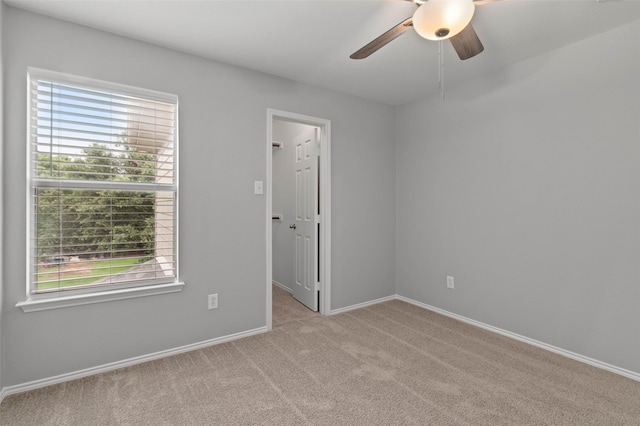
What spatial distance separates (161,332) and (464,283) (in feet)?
9.22

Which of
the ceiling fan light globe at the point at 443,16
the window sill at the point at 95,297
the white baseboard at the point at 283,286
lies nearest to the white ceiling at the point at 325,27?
the ceiling fan light globe at the point at 443,16

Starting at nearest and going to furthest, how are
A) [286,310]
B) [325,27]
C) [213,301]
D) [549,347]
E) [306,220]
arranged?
[325,27] → [549,347] → [213,301] → [286,310] → [306,220]

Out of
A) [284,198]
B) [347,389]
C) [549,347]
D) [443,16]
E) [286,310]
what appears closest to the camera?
[443,16]

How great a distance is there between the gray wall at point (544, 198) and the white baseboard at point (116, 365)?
7.09 ft

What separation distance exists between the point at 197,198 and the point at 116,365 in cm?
134

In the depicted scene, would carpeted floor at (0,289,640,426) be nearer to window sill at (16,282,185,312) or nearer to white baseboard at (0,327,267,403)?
white baseboard at (0,327,267,403)

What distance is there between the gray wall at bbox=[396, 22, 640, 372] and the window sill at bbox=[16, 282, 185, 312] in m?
2.67

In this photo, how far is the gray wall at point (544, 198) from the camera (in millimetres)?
2223

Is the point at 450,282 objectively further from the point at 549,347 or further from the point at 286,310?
the point at 286,310

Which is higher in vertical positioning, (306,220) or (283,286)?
(306,220)

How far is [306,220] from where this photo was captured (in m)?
3.71

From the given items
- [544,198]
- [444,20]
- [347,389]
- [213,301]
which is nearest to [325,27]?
[444,20]

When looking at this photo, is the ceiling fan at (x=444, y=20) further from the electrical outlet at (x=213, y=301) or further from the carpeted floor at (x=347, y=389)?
the electrical outlet at (x=213, y=301)

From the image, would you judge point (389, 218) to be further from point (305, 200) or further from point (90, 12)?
point (90, 12)
